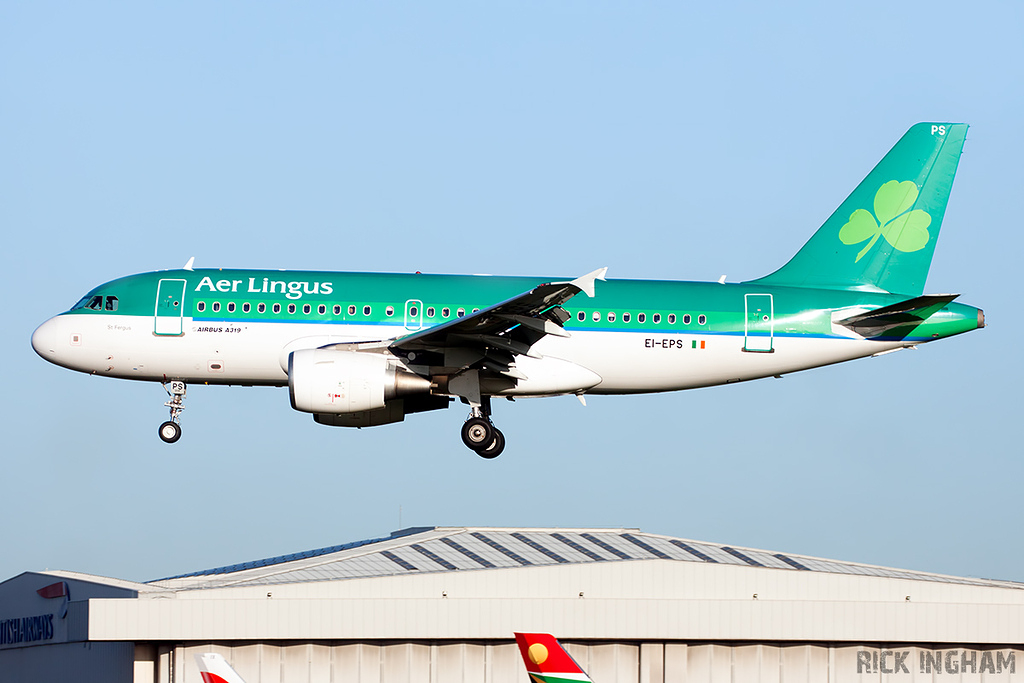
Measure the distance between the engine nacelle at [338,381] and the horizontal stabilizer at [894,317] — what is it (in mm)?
11703

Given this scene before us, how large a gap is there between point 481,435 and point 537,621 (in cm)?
1313

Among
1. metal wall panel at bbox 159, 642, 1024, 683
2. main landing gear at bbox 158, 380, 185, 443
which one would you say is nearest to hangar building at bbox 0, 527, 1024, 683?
metal wall panel at bbox 159, 642, 1024, 683

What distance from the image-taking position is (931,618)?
51.9 m

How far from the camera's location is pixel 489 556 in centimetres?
5450

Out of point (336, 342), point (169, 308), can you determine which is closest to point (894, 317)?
point (336, 342)

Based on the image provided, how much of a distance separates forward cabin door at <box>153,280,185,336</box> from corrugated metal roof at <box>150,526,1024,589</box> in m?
14.4

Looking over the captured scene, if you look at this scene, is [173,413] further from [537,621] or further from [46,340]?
[537,621]

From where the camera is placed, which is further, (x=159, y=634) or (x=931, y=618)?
(x=931, y=618)

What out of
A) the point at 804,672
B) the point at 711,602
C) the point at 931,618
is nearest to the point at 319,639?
the point at 711,602

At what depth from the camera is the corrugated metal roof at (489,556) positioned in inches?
2058

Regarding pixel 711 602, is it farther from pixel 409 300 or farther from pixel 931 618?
pixel 409 300

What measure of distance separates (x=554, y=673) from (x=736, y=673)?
48.8 ft

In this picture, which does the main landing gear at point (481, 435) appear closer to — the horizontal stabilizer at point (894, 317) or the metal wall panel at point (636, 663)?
the horizontal stabilizer at point (894, 317)

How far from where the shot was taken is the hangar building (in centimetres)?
A: 4816
